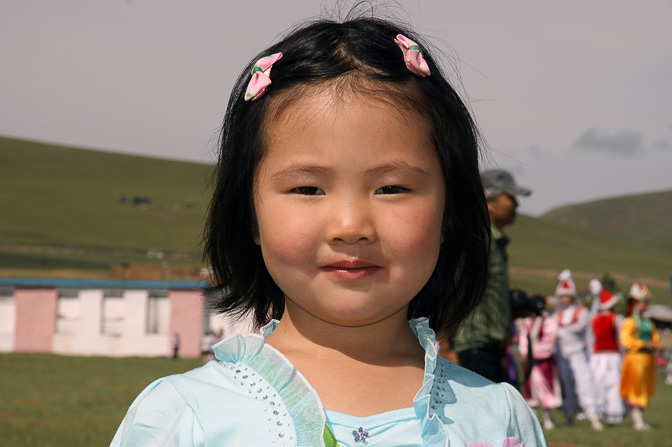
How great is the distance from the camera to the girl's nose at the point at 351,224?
188cm

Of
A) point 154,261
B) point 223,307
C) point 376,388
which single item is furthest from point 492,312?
point 154,261

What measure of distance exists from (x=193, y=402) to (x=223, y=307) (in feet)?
2.32

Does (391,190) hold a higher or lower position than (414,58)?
lower

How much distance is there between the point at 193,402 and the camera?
73.4 inches

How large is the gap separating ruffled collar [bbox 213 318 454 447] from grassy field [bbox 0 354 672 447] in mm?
6942

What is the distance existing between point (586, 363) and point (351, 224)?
12.9 m

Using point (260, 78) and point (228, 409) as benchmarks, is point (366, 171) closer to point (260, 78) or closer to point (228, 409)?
point (260, 78)

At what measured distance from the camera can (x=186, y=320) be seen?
4050cm

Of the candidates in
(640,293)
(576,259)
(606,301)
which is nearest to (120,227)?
(576,259)

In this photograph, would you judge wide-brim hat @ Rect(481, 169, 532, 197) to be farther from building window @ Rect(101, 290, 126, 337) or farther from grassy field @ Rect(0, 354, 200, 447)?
building window @ Rect(101, 290, 126, 337)

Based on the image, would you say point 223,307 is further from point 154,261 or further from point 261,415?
point 154,261

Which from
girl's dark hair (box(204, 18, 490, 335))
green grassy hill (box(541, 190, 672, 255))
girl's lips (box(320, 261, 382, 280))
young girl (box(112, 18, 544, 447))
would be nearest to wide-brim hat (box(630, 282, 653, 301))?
girl's dark hair (box(204, 18, 490, 335))

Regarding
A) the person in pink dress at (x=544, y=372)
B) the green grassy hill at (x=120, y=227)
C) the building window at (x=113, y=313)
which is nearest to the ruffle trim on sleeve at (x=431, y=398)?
the person in pink dress at (x=544, y=372)

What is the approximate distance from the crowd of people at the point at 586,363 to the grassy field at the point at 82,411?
0.36 meters
